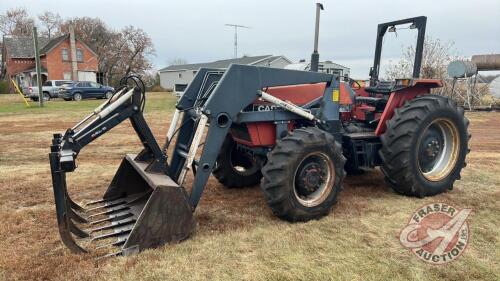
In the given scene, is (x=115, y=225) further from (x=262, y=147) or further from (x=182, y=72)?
(x=182, y=72)

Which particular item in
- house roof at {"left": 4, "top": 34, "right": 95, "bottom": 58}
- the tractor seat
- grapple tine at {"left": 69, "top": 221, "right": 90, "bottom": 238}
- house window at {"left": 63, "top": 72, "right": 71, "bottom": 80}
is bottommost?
grapple tine at {"left": 69, "top": 221, "right": 90, "bottom": 238}

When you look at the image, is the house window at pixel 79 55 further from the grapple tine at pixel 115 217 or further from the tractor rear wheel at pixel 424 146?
the tractor rear wheel at pixel 424 146

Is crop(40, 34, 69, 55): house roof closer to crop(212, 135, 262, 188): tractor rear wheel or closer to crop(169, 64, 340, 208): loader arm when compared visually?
crop(212, 135, 262, 188): tractor rear wheel

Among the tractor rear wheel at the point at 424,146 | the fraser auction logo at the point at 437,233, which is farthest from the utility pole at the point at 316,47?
the fraser auction logo at the point at 437,233

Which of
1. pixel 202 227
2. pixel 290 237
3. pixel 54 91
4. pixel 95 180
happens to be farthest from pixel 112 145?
pixel 54 91

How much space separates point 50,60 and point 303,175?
4699 cm

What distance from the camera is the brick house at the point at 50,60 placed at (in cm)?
4481

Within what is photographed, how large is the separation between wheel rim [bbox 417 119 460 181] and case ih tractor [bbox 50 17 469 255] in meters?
0.01

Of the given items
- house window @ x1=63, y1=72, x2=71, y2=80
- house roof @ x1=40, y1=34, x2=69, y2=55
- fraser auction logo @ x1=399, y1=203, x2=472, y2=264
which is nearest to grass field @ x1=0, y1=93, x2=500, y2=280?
fraser auction logo @ x1=399, y1=203, x2=472, y2=264

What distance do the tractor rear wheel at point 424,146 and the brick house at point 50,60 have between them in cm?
4652

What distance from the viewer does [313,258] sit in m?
3.43

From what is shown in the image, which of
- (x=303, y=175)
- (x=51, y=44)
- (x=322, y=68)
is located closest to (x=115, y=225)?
(x=303, y=175)

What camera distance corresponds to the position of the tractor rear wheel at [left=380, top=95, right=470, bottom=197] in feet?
15.5

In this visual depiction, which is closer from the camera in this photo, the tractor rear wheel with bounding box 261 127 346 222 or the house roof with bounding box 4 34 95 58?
the tractor rear wheel with bounding box 261 127 346 222
